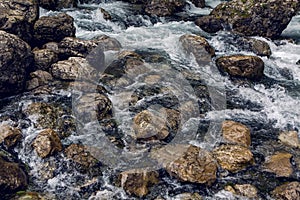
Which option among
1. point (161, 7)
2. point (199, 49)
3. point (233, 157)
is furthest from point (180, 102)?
point (161, 7)

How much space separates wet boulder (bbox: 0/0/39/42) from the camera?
35.7 feet

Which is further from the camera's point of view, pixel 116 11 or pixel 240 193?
pixel 116 11

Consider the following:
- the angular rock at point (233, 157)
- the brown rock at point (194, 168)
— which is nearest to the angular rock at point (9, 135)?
the brown rock at point (194, 168)

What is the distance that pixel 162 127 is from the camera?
8617mm

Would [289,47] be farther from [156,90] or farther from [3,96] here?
[3,96]

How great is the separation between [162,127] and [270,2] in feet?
31.5

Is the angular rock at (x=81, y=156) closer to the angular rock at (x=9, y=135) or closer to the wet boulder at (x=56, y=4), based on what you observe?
the angular rock at (x=9, y=135)

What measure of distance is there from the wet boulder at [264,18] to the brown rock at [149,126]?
321 inches

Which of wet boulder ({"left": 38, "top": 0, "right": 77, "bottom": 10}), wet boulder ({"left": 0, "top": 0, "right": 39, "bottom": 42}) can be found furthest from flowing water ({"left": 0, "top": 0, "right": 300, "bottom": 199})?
wet boulder ({"left": 0, "top": 0, "right": 39, "bottom": 42})

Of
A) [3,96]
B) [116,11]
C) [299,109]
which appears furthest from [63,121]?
[116,11]

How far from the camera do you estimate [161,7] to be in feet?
56.2

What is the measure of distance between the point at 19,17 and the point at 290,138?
9.13 metres

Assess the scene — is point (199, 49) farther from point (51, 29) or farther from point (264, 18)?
point (51, 29)

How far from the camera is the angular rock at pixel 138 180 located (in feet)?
22.6
